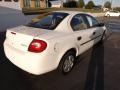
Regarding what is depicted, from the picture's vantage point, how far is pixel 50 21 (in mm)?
5379

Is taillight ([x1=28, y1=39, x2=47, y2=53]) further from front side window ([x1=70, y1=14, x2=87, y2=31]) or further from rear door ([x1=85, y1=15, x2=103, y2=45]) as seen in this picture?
rear door ([x1=85, y1=15, x2=103, y2=45])

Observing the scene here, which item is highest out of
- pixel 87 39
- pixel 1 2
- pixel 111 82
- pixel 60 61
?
pixel 1 2

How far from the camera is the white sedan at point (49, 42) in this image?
13.9ft

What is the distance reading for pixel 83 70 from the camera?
17.9 feet

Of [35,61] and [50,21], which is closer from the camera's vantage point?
[35,61]

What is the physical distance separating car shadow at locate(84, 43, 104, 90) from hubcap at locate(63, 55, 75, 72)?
1.73 ft

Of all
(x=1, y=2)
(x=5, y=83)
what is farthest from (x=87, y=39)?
(x=1, y=2)

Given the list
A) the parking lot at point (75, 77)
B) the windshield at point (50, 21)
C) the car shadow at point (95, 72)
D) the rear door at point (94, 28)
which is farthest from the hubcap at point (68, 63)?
the rear door at point (94, 28)

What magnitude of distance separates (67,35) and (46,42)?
0.80 m

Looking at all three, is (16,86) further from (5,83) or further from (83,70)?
(83,70)

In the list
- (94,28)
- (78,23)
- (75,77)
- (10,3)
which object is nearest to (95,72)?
(75,77)

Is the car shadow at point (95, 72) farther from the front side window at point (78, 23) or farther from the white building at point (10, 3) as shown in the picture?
the white building at point (10, 3)

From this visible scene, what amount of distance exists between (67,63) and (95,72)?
0.85 meters

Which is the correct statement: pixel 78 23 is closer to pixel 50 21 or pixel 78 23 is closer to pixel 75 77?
pixel 50 21
